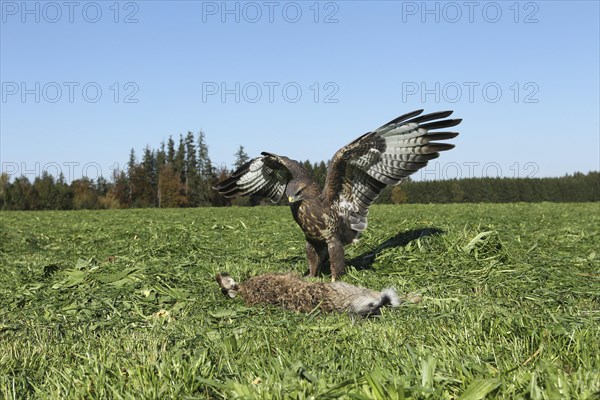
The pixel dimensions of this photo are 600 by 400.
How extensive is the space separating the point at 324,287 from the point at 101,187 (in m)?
83.2

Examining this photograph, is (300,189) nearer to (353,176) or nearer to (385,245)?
(353,176)

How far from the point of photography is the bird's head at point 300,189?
6.27 meters

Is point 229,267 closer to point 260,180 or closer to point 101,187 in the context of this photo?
point 260,180

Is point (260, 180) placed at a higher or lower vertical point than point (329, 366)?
higher

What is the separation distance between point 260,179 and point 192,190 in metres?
70.9

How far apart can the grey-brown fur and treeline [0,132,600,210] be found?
4801 centimetres

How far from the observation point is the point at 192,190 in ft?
253

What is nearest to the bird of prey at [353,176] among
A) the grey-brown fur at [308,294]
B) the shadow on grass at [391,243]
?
the shadow on grass at [391,243]

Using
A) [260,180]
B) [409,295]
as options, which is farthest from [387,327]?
[260,180]

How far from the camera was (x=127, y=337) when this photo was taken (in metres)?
4.07

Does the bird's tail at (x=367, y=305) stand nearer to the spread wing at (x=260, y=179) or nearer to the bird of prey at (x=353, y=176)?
the bird of prey at (x=353, y=176)

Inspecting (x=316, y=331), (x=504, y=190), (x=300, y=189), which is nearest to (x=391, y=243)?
(x=300, y=189)

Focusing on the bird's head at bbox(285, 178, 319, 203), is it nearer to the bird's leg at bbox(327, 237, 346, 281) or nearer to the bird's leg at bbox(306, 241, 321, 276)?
the bird's leg at bbox(327, 237, 346, 281)

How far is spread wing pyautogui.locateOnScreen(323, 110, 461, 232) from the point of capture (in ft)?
21.9
